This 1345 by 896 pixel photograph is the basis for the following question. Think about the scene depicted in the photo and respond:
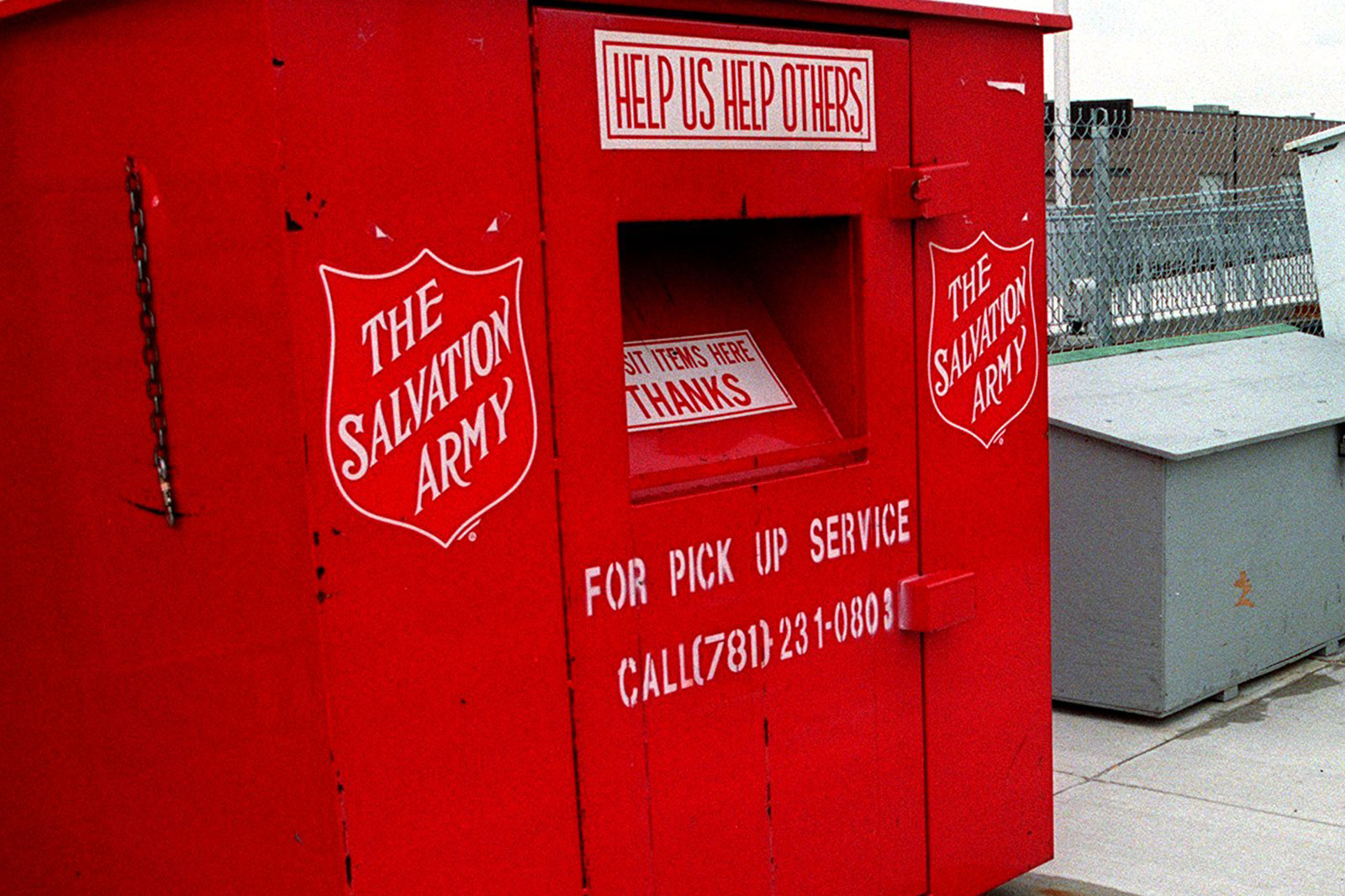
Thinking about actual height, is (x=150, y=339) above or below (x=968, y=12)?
below

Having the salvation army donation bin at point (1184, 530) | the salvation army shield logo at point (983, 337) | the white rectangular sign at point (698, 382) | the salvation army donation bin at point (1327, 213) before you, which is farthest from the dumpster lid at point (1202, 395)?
the white rectangular sign at point (698, 382)

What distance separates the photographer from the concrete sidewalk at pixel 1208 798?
3486 mm

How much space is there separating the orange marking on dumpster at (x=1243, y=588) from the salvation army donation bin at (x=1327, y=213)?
204 centimetres

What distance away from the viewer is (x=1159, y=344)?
5730 mm

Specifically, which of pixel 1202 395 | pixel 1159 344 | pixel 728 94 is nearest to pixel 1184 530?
pixel 1202 395

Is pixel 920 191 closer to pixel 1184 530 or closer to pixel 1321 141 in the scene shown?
pixel 1184 530

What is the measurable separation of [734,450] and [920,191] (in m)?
0.61

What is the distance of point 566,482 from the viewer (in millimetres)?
2391

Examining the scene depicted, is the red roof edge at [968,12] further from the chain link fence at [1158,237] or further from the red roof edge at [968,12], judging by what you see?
the chain link fence at [1158,237]

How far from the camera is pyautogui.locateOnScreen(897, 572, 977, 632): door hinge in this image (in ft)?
9.65

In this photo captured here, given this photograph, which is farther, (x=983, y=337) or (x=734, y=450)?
(x=983, y=337)

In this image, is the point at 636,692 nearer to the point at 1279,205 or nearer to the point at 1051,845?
the point at 1051,845

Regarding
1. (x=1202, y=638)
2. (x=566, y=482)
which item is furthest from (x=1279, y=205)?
(x=566, y=482)

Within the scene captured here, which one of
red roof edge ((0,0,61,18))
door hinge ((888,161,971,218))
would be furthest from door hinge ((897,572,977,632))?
red roof edge ((0,0,61,18))
